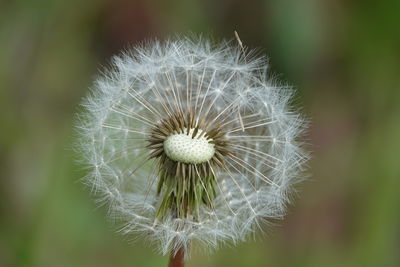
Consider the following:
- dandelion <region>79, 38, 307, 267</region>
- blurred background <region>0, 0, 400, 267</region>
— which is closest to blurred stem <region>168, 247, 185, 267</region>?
dandelion <region>79, 38, 307, 267</region>

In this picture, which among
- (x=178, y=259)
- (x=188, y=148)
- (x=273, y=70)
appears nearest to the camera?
(x=178, y=259)

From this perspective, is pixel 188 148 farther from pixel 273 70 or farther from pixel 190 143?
pixel 273 70

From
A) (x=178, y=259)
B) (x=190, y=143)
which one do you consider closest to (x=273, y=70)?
(x=190, y=143)

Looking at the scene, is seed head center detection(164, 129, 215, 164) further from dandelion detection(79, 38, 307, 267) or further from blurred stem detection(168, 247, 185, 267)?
blurred stem detection(168, 247, 185, 267)

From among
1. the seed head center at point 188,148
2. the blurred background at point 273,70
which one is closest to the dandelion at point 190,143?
the seed head center at point 188,148
